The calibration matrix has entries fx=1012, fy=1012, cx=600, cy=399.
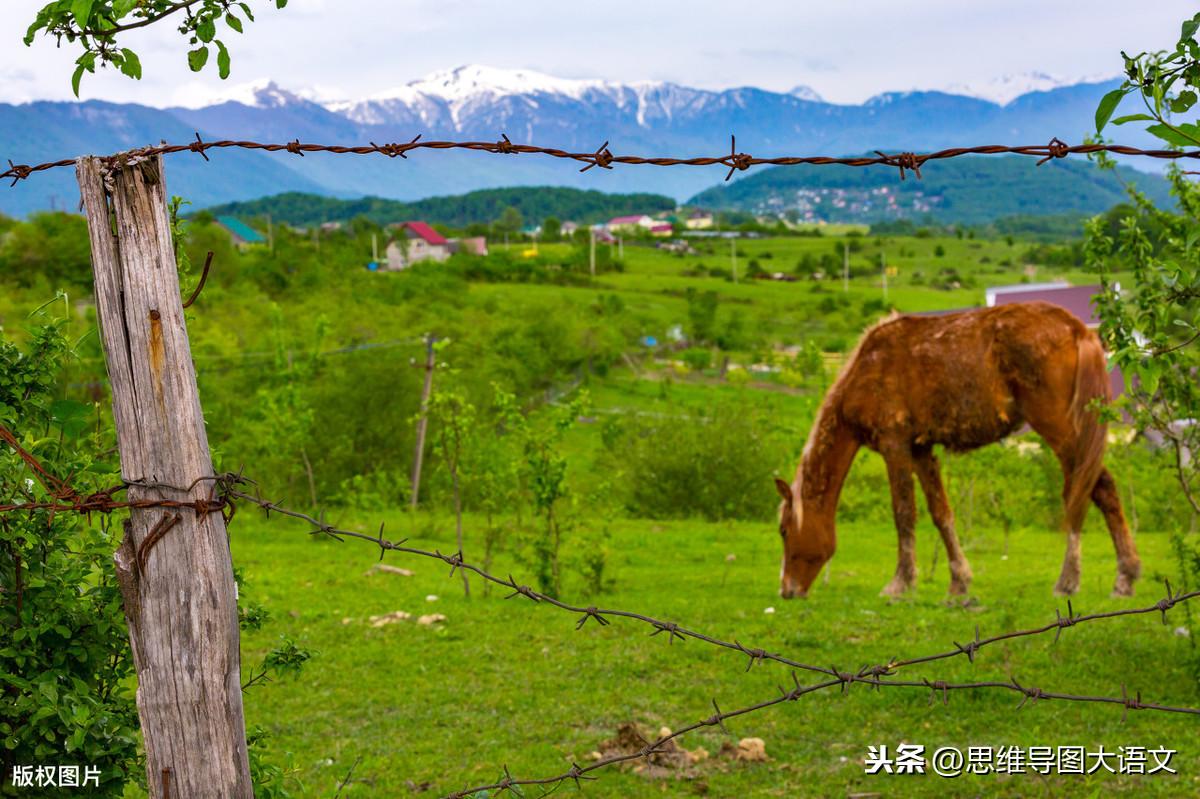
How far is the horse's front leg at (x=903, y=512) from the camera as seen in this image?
9578mm

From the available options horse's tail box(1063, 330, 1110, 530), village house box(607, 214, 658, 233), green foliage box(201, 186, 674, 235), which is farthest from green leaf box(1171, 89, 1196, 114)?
green foliage box(201, 186, 674, 235)

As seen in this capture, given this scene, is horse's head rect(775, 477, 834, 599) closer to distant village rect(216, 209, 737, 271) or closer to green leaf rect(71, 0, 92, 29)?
green leaf rect(71, 0, 92, 29)

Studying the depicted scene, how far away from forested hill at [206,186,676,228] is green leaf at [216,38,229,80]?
534ft

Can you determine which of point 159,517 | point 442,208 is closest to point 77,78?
point 159,517

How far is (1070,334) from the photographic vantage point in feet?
29.5

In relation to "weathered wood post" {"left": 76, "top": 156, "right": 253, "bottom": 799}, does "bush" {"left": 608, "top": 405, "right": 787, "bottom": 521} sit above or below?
below

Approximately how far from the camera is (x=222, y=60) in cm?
281

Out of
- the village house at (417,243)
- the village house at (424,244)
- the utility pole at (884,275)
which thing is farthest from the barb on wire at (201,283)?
the village house at (417,243)

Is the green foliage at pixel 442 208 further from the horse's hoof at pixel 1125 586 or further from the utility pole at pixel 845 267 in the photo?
the horse's hoof at pixel 1125 586

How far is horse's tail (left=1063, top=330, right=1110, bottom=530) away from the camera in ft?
29.1

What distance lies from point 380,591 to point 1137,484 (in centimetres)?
1597

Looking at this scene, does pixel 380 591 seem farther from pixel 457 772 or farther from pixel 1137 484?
pixel 1137 484

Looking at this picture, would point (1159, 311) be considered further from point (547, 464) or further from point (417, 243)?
point (417, 243)

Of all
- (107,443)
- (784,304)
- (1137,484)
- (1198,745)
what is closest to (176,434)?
(107,443)
